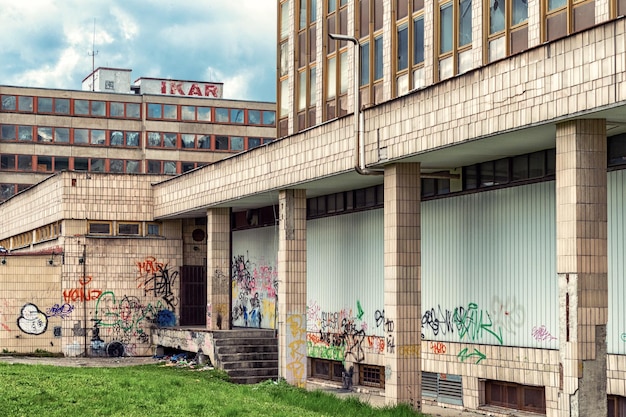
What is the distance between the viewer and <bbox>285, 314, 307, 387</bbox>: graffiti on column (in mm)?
29109

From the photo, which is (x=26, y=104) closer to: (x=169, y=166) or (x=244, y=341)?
(x=169, y=166)

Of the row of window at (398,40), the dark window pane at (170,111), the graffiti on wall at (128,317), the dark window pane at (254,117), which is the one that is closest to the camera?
the row of window at (398,40)

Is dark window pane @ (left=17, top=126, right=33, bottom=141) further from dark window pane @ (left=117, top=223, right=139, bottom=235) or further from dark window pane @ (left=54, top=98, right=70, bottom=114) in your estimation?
dark window pane @ (left=117, top=223, right=139, bottom=235)

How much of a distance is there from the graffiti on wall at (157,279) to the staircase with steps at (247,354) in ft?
21.1

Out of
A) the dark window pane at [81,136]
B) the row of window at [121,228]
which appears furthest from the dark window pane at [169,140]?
the row of window at [121,228]

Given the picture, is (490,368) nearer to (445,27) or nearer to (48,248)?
(445,27)

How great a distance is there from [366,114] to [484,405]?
273 inches

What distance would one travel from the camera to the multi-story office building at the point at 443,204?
17547mm

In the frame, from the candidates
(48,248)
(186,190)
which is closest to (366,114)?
(186,190)

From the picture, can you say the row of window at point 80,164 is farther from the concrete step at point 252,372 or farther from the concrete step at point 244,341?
the concrete step at point 252,372

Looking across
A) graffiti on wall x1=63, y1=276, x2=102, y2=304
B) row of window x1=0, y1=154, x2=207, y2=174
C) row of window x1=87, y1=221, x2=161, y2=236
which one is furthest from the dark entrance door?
row of window x1=0, y1=154, x2=207, y2=174

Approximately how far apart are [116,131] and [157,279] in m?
41.1

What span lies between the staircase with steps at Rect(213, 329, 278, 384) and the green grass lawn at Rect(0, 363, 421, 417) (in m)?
3.84

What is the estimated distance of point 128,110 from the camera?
78.6 meters
